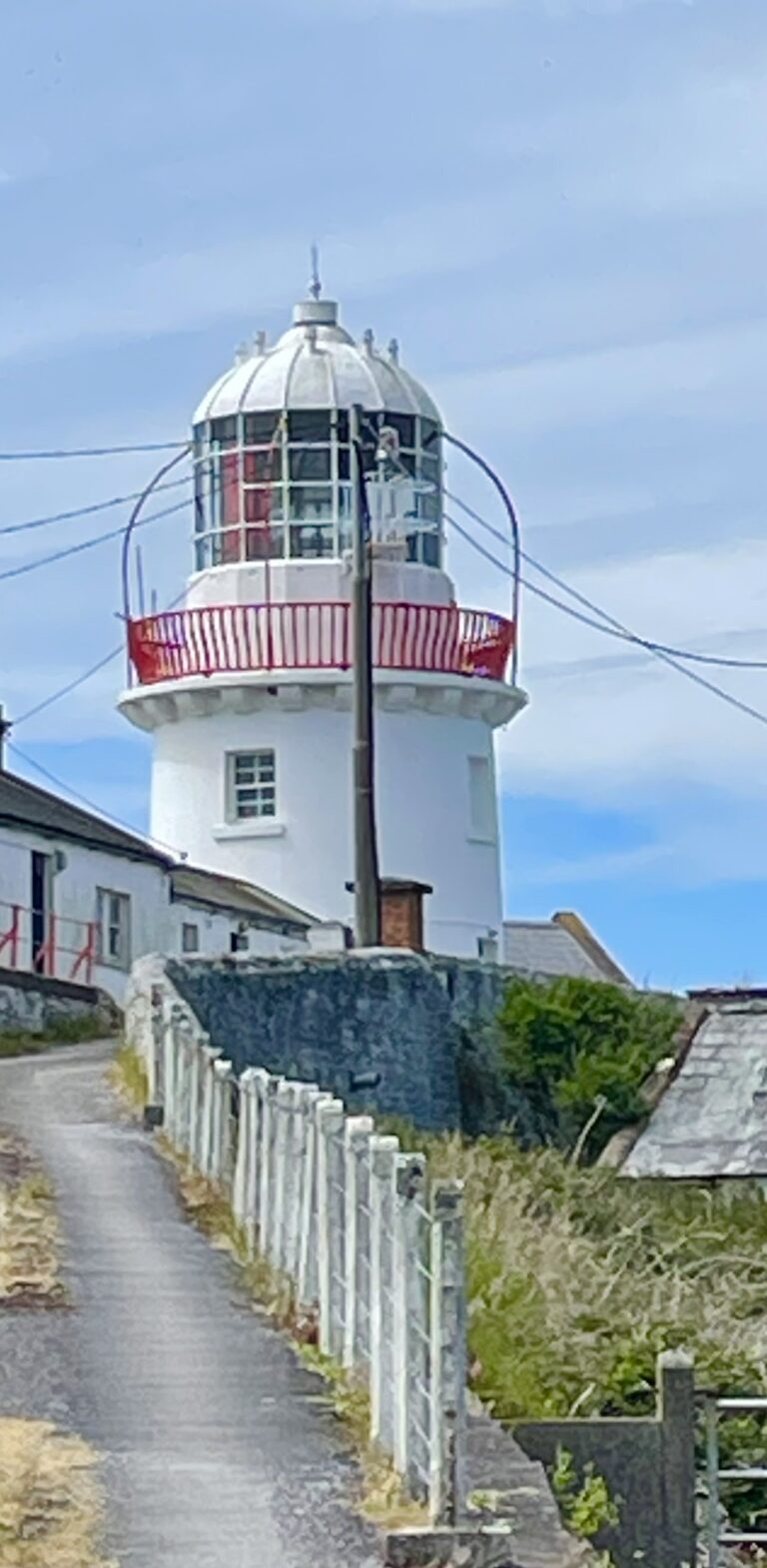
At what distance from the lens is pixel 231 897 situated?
156 feet

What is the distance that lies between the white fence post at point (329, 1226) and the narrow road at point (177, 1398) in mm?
269

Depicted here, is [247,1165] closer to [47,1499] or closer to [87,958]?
[47,1499]

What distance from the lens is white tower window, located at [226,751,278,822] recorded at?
48281 millimetres

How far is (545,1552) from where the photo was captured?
12.7 meters

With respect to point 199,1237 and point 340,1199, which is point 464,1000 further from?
point 340,1199

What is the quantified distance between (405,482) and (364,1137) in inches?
1266

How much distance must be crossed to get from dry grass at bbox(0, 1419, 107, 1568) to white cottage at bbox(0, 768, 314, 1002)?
2710 centimetres

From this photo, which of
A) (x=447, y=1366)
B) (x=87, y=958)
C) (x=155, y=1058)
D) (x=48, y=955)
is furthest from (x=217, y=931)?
(x=447, y=1366)

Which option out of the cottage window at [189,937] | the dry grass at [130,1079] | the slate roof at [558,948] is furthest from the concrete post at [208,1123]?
the slate roof at [558,948]

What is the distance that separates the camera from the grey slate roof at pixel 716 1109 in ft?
114

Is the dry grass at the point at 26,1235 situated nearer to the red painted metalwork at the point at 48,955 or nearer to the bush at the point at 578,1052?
the bush at the point at 578,1052

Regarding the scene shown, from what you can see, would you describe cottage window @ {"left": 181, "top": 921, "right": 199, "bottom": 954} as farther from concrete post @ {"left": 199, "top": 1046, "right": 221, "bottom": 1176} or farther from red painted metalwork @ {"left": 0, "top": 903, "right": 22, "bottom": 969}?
concrete post @ {"left": 199, "top": 1046, "right": 221, "bottom": 1176}

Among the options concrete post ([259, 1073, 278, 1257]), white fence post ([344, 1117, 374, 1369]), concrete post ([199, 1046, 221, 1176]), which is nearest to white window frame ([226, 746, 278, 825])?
concrete post ([199, 1046, 221, 1176])

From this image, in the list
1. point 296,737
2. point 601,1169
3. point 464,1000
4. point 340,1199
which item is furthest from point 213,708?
point 340,1199
